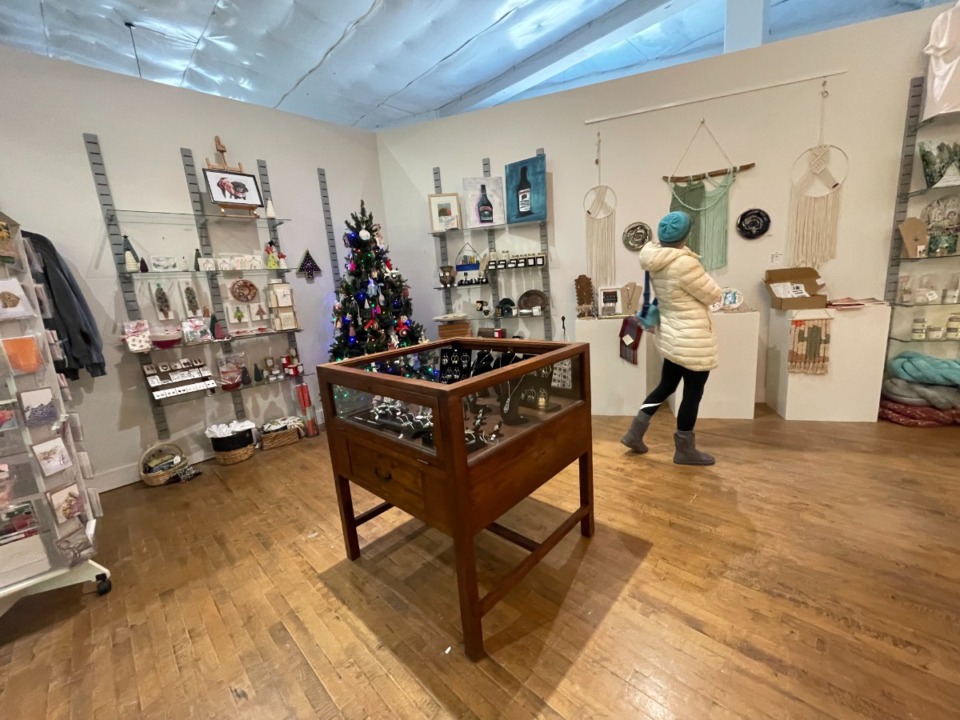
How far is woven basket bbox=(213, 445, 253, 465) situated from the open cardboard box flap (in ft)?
14.8

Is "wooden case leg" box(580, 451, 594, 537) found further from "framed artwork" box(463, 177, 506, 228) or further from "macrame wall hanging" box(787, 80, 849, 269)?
"macrame wall hanging" box(787, 80, 849, 269)

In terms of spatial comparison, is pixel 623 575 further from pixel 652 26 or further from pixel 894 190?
pixel 652 26

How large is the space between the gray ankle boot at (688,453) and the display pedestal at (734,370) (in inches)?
26.6

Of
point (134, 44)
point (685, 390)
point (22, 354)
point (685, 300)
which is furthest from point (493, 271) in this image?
point (134, 44)

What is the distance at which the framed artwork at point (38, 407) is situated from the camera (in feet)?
5.55

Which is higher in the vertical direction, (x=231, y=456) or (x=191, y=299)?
(x=191, y=299)

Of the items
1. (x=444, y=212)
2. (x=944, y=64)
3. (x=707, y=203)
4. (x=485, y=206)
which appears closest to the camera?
(x=944, y=64)

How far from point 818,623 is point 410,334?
3.22m

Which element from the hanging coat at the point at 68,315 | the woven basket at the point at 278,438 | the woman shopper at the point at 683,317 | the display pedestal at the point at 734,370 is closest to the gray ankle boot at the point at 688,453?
the woman shopper at the point at 683,317

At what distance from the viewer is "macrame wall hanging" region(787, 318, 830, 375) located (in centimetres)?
296

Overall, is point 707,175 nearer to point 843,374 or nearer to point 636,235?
point 636,235

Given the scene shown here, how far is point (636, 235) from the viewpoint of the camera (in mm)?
3627

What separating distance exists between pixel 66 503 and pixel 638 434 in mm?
3187

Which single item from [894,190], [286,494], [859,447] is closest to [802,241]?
[894,190]
